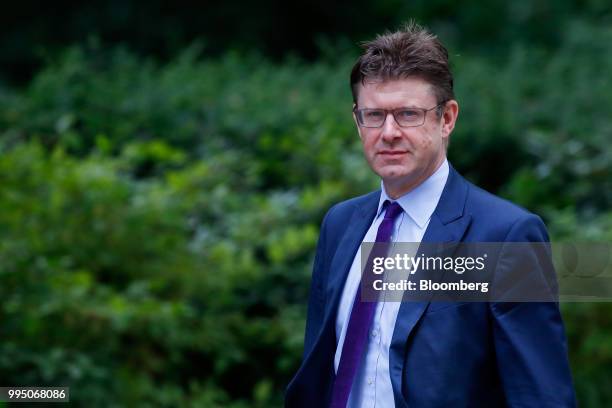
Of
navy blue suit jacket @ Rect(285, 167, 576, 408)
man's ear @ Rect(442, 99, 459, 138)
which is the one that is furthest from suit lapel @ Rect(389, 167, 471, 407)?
man's ear @ Rect(442, 99, 459, 138)

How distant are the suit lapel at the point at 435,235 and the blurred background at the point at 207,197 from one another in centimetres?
292

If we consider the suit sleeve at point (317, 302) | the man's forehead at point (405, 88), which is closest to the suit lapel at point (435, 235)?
the man's forehead at point (405, 88)

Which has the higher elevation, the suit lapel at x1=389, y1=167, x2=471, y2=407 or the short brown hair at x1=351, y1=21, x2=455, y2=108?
the short brown hair at x1=351, y1=21, x2=455, y2=108

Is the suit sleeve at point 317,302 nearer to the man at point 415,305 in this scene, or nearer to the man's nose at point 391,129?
the man at point 415,305

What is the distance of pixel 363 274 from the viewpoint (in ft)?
9.47

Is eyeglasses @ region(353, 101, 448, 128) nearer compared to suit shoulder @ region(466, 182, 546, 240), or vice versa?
suit shoulder @ region(466, 182, 546, 240)

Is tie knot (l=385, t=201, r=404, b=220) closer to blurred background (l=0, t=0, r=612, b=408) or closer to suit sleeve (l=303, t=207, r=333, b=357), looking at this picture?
suit sleeve (l=303, t=207, r=333, b=357)

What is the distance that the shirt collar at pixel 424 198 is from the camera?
2.86 m

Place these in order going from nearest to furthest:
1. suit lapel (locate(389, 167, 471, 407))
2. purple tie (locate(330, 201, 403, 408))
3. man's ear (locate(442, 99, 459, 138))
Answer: suit lapel (locate(389, 167, 471, 407))
purple tie (locate(330, 201, 403, 408))
man's ear (locate(442, 99, 459, 138))

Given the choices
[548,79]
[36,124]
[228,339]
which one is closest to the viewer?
[228,339]

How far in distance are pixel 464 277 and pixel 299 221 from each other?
395 cm

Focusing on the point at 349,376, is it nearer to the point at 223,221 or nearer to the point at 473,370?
the point at 473,370

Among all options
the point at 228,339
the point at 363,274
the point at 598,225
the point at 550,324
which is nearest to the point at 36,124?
the point at 228,339

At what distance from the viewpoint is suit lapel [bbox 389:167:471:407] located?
2621 mm
